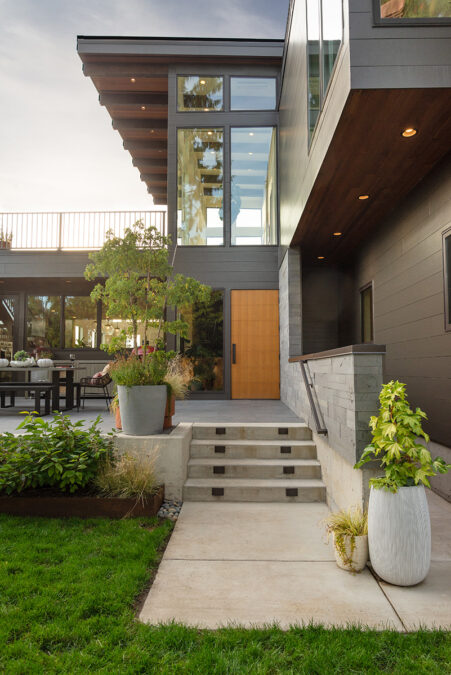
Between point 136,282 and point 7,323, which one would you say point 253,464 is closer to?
point 136,282

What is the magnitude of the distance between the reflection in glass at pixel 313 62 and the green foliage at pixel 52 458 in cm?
421

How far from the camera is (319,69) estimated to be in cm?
455

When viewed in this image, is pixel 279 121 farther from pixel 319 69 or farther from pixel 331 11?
pixel 331 11

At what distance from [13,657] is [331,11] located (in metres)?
5.08

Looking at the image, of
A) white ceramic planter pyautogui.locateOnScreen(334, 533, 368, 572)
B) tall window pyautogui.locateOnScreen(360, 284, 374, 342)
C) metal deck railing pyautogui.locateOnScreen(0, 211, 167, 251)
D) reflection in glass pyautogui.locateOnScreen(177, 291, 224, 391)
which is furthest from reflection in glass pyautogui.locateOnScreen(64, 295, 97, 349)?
white ceramic planter pyautogui.locateOnScreen(334, 533, 368, 572)

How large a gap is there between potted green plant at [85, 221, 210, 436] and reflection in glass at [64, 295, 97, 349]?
630 centimetres

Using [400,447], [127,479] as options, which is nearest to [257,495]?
[127,479]

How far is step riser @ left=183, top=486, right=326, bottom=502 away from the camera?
13.5 ft

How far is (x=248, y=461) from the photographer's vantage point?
4.57 meters

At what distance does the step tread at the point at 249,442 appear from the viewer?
4.73m

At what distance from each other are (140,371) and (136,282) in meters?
0.99

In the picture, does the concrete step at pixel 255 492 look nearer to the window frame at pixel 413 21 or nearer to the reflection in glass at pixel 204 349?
the window frame at pixel 413 21

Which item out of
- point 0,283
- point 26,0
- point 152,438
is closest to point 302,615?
point 152,438

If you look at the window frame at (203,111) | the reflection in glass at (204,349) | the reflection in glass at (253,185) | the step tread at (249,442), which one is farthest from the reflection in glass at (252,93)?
the step tread at (249,442)
